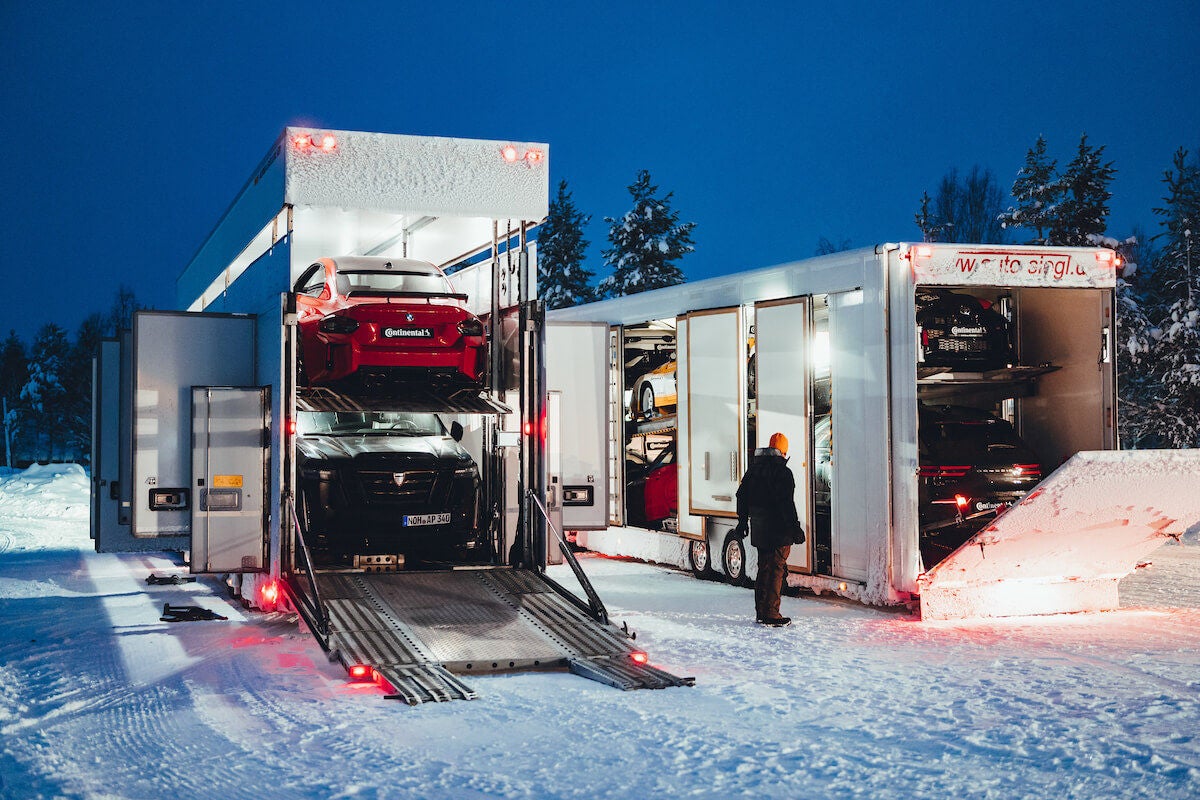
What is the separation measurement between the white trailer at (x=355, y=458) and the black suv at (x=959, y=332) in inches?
159

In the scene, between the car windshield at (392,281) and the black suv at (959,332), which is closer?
the car windshield at (392,281)

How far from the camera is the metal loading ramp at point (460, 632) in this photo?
27.4 ft

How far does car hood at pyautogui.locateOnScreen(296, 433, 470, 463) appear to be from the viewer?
1145 cm

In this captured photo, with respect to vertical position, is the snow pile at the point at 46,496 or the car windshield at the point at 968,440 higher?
the car windshield at the point at 968,440

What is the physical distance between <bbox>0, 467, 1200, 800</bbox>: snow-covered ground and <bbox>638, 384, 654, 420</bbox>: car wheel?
5024 millimetres

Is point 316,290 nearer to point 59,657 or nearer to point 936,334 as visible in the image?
point 59,657

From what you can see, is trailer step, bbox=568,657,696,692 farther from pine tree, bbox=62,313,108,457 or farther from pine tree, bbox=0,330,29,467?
pine tree, bbox=0,330,29,467

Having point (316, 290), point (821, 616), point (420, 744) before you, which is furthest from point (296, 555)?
point (821, 616)

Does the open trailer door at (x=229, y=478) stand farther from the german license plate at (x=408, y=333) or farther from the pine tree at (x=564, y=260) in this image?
the pine tree at (x=564, y=260)

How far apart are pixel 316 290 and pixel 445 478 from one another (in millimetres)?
2279

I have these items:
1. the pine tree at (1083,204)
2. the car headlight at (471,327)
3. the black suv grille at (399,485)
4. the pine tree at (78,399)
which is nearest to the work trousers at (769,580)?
the black suv grille at (399,485)

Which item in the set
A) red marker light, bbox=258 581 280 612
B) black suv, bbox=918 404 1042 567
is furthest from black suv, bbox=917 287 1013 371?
red marker light, bbox=258 581 280 612

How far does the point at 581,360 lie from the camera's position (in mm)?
12109

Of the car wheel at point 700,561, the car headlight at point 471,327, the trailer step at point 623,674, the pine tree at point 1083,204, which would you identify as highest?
the pine tree at point 1083,204
